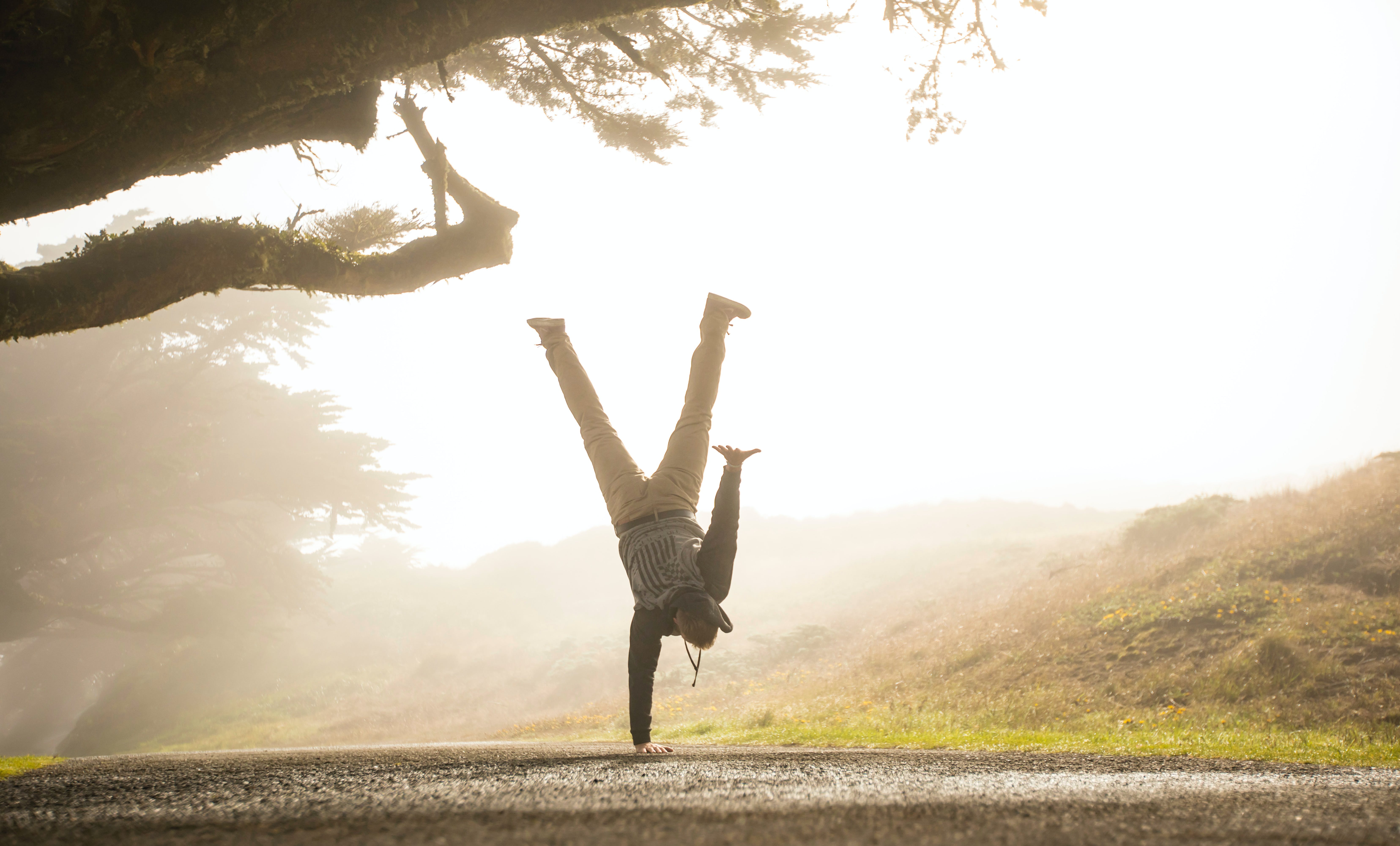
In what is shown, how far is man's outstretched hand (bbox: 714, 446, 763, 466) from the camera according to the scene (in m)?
3.56

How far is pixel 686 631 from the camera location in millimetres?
3311

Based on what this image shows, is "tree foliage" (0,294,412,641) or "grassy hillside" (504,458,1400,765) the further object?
"tree foliage" (0,294,412,641)

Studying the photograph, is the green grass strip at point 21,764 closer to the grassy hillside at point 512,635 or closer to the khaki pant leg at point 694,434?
the khaki pant leg at point 694,434

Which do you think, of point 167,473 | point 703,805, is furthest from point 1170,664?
point 167,473

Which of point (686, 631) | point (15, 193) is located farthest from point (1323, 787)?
point (15, 193)

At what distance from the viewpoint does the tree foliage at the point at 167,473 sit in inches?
678

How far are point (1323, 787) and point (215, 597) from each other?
2896 centimetres

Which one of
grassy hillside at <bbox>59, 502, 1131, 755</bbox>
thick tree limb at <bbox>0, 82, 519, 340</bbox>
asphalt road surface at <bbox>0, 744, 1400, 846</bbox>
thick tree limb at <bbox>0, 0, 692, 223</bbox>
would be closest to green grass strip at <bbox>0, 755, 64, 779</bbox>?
asphalt road surface at <bbox>0, 744, 1400, 846</bbox>

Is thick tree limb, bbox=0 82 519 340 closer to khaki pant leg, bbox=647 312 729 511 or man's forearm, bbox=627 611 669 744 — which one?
khaki pant leg, bbox=647 312 729 511

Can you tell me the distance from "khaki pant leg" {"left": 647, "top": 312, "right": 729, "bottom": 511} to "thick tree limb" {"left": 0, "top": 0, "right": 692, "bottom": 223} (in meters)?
2.68

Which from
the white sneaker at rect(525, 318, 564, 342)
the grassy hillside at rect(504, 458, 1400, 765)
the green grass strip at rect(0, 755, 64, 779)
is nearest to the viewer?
the green grass strip at rect(0, 755, 64, 779)

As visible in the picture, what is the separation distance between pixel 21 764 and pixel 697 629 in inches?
184

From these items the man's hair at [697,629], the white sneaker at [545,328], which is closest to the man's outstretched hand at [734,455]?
the man's hair at [697,629]

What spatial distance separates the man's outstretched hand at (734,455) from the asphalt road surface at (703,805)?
1622mm
